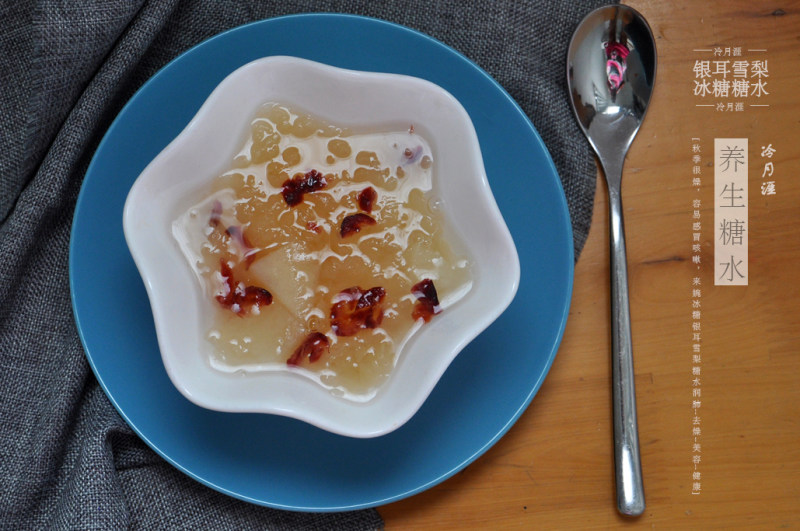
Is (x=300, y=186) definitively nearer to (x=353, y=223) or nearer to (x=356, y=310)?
(x=353, y=223)

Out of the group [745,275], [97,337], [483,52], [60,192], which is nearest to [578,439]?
[745,275]

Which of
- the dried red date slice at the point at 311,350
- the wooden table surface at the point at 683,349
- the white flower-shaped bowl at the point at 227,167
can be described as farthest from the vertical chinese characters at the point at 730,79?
the dried red date slice at the point at 311,350

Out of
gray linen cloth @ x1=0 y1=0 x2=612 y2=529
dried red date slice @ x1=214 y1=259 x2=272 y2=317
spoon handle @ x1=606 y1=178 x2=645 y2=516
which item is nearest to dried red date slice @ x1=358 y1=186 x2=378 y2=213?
dried red date slice @ x1=214 y1=259 x2=272 y2=317

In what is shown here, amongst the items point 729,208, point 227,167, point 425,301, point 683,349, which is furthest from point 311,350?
point 729,208

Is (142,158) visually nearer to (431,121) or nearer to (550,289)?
(431,121)

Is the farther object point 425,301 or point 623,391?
point 623,391

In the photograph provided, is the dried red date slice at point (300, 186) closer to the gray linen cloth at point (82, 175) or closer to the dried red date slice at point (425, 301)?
the dried red date slice at point (425, 301)
